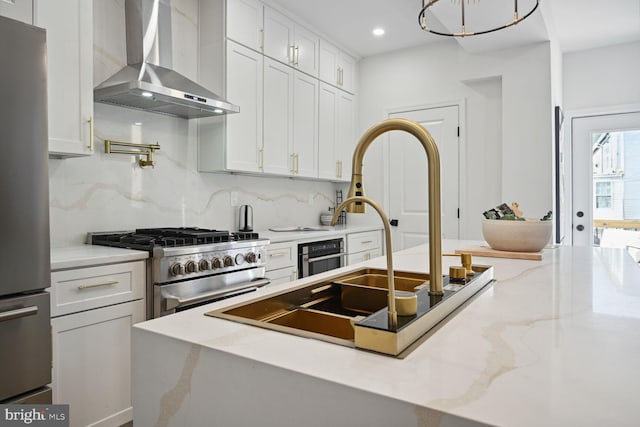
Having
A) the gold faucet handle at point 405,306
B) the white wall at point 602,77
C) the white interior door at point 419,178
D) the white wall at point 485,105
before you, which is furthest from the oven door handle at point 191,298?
the white wall at point 602,77

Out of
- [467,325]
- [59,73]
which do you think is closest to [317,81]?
[59,73]

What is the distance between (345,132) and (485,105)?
1375mm

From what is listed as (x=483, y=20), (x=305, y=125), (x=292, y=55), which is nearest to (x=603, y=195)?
(x=483, y=20)

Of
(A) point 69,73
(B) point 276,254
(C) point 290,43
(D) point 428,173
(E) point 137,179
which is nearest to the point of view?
(D) point 428,173

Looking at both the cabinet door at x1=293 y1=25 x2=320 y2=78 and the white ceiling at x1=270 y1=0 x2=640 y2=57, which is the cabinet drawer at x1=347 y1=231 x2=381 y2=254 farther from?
the white ceiling at x1=270 y1=0 x2=640 y2=57

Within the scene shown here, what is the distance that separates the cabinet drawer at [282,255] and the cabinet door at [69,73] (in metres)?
1.31

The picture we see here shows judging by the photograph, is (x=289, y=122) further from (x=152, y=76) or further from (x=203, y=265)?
(x=203, y=265)

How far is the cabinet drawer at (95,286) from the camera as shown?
1808mm

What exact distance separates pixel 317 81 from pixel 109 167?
209 cm

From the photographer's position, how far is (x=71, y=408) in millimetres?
1891

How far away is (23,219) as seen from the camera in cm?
156

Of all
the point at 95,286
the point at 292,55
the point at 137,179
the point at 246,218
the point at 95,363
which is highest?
the point at 292,55

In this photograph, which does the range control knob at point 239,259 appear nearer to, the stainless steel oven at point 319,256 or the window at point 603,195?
the stainless steel oven at point 319,256

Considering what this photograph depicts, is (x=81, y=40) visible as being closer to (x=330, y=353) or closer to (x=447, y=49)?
(x=330, y=353)
